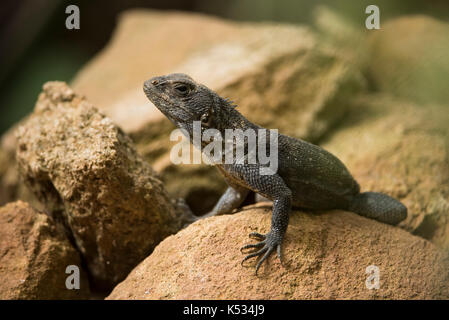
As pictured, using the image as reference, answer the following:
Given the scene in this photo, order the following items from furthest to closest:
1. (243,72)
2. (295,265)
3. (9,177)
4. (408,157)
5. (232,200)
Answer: (9,177) < (243,72) < (408,157) < (232,200) < (295,265)

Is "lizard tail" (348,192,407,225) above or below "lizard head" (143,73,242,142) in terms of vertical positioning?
below

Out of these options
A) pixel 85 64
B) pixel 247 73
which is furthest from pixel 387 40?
pixel 85 64

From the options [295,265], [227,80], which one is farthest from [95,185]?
[227,80]

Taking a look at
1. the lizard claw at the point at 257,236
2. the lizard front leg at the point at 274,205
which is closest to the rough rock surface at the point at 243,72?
the lizard front leg at the point at 274,205

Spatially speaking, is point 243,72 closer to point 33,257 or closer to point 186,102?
point 186,102

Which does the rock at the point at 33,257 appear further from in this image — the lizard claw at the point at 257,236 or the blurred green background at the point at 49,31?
the blurred green background at the point at 49,31

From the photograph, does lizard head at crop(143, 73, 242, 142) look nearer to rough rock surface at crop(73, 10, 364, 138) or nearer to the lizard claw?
the lizard claw

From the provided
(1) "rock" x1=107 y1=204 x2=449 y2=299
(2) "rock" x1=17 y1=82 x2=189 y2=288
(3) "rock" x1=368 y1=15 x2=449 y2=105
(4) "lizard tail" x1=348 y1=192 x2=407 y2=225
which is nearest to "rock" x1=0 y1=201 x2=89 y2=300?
(2) "rock" x1=17 y1=82 x2=189 y2=288
